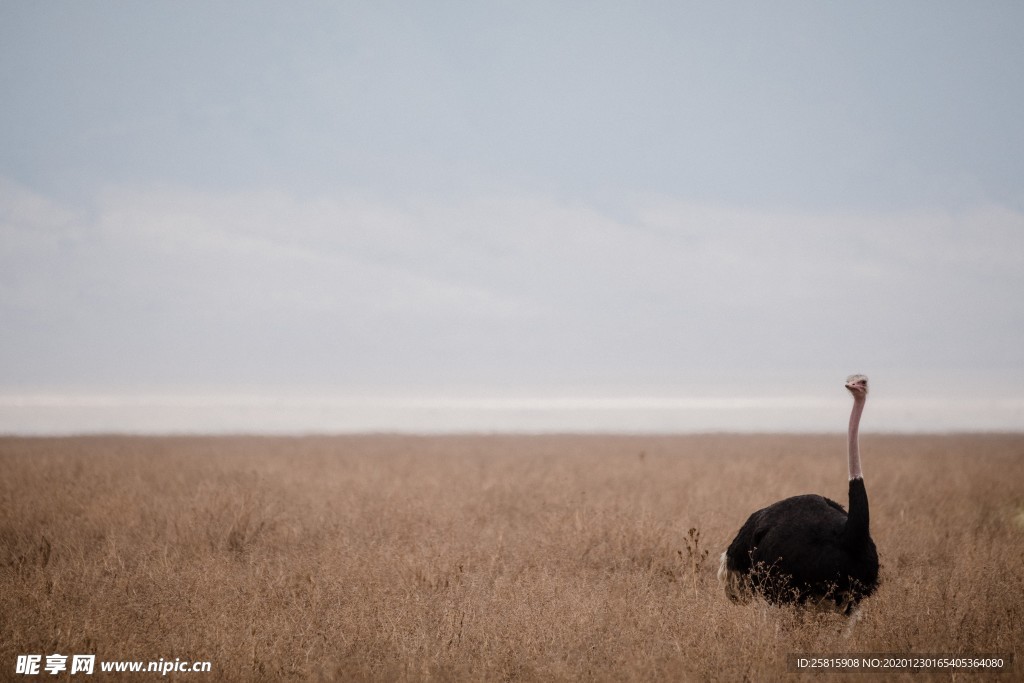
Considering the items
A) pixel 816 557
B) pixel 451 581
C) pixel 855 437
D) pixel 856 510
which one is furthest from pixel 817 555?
pixel 451 581

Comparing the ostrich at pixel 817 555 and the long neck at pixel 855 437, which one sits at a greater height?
the long neck at pixel 855 437

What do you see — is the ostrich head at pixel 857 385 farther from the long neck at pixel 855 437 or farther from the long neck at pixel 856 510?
the long neck at pixel 856 510

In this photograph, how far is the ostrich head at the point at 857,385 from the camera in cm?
742

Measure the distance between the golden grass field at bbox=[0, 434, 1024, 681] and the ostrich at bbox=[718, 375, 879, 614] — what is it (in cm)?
24

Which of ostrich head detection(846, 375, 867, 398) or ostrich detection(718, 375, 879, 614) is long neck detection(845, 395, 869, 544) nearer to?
ostrich detection(718, 375, 879, 614)

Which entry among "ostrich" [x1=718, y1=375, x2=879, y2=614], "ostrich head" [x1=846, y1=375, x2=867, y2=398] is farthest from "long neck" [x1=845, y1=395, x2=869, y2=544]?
"ostrich head" [x1=846, y1=375, x2=867, y2=398]

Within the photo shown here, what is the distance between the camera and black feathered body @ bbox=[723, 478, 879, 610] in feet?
22.7

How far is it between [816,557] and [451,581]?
11.8ft

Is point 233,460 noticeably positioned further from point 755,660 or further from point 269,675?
point 755,660

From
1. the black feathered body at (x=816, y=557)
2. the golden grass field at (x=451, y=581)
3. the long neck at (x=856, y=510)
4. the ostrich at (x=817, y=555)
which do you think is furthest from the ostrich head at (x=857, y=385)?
the golden grass field at (x=451, y=581)

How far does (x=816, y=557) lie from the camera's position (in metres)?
7.06

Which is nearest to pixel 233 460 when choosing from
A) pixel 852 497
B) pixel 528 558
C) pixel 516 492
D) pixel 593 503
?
pixel 516 492

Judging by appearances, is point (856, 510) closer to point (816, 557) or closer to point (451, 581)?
point (816, 557)

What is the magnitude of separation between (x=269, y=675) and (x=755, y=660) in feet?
11.9
